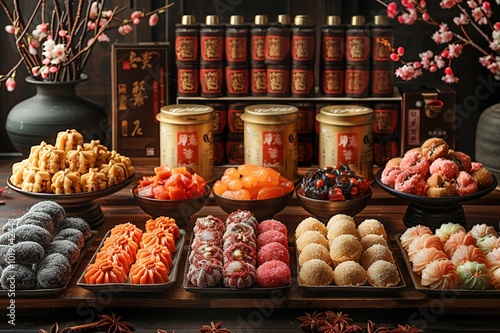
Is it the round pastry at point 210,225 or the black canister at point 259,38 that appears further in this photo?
the black canister at point 259,38

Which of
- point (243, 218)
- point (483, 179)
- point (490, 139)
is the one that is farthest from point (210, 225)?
point (490, 139)

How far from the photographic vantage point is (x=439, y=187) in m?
2.69

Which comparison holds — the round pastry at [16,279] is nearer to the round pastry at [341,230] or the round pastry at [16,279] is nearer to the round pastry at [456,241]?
the round pastry at [341,230]

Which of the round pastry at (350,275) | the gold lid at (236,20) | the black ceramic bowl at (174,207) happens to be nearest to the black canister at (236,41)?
the gold lid at (236,20)

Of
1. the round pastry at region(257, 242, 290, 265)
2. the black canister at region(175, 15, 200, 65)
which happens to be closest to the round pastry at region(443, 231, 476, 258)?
the round pastry at region(257, 242, 290, 265)

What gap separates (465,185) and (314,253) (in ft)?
2.19

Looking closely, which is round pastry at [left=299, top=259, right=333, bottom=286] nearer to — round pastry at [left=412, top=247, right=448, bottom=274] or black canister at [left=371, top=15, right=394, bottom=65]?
round pastry at [left=412, top=247, right=448, bottom=274]

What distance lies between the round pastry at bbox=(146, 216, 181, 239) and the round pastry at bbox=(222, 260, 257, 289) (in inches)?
15.7

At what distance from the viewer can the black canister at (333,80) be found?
132 inches

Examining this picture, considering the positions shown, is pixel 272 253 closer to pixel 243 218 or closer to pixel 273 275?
pixel 273 275

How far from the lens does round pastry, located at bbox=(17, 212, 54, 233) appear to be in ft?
8.09

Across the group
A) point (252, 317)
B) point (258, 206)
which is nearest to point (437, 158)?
point (258, 206)

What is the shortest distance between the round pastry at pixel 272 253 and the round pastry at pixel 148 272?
0.96 feet

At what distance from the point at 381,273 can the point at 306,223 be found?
0.39m
